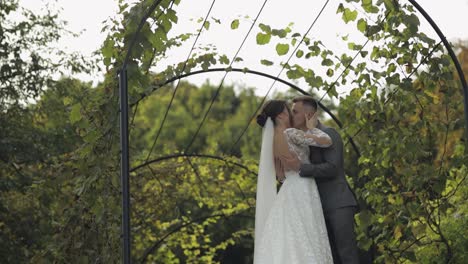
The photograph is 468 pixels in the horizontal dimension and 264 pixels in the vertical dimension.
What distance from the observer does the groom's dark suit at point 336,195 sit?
6621 millimetres

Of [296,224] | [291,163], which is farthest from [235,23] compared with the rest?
[296,224]

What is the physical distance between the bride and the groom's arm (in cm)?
6

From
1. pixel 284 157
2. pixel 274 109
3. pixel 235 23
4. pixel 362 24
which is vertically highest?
pixel 235 23

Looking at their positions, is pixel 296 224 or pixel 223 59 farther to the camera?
pixel 223 59

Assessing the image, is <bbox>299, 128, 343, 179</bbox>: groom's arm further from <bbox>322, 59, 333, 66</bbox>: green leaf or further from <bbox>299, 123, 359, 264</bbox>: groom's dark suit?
<bbox>322, 59, 333, 66</bbox>: green leaf

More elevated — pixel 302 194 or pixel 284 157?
pixel 284 157

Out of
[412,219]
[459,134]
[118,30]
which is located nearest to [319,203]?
[412,219]

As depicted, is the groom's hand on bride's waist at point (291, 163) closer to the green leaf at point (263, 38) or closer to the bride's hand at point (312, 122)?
the bride's hand at point (312, 122)

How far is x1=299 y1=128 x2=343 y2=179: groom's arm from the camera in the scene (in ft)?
21.6

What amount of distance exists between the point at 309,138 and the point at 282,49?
5.21ft

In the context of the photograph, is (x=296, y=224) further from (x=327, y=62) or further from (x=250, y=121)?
(x=327, y=62)

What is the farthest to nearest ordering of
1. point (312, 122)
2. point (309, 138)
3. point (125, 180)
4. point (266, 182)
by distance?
point (266, 182) < point (312, 122) < point (309, 138) < point (125, 180)

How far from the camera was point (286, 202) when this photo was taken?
6.71m

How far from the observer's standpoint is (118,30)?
745 cm
